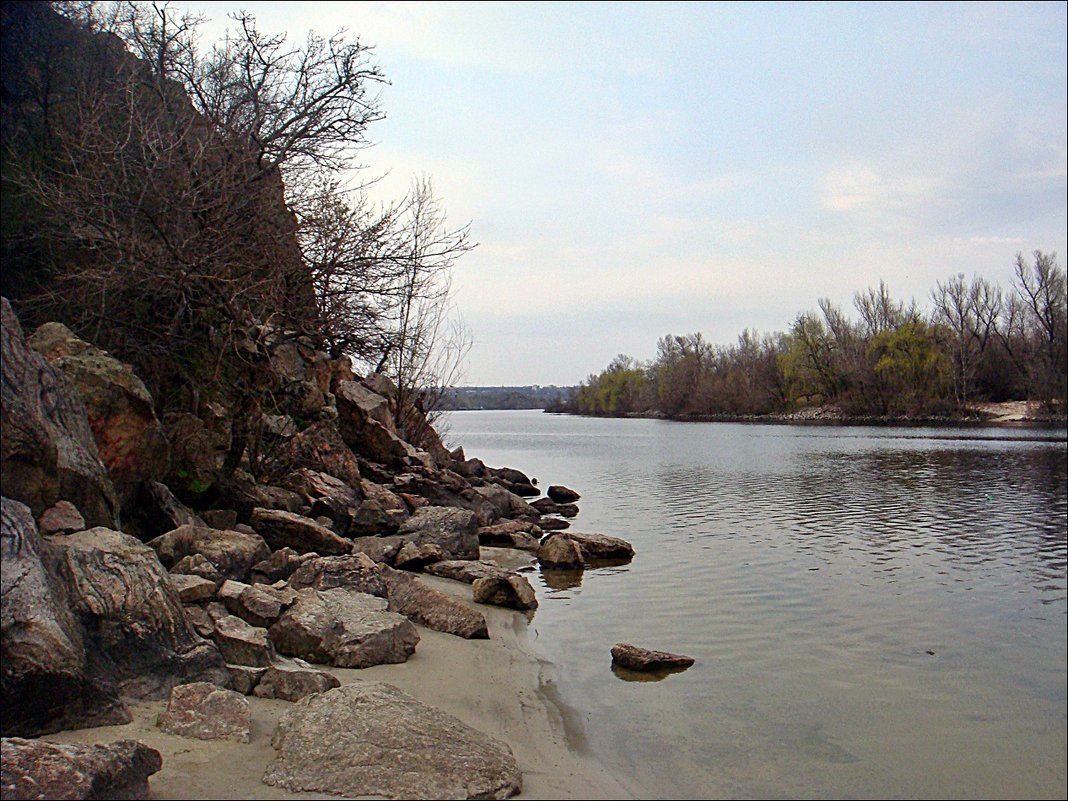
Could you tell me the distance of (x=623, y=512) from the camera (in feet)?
67.7

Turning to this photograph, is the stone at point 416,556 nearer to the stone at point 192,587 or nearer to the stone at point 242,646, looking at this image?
the stone at point 192,587

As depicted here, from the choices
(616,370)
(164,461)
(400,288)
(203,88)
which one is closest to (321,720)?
(164,461)

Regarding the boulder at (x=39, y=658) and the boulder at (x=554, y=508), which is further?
the boulder at (x=554, y=508)

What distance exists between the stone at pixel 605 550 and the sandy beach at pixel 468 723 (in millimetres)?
4439

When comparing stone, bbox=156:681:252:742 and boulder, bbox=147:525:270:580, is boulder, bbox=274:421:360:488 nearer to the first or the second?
boulder, bbox=147:525:270:580

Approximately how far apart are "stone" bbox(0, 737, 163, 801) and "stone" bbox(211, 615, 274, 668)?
1.95m

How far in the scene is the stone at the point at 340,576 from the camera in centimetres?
884

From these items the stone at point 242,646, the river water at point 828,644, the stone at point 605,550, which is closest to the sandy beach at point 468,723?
the river water at point 828,644

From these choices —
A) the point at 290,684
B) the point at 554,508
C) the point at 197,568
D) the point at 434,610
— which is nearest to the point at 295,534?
the point at 434,610

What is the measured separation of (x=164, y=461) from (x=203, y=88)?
8.43 m

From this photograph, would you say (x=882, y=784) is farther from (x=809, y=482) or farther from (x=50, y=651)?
(x=809, y=482)

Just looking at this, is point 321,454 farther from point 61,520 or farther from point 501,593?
point 61,520

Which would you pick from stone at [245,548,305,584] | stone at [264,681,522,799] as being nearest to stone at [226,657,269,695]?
stone at [264,681,522,799]

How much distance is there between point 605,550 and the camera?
46.8 feet
